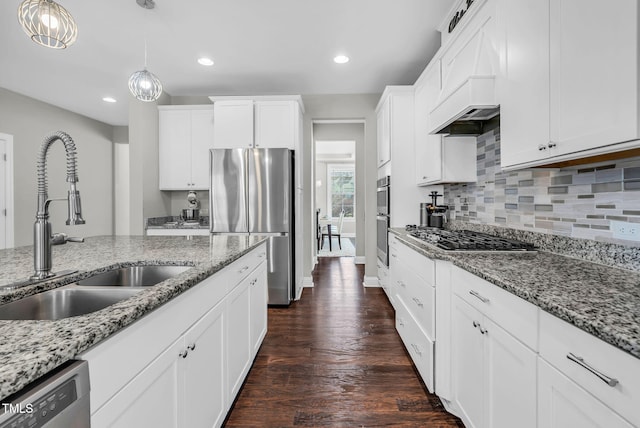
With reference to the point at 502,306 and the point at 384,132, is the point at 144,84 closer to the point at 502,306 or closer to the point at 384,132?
the point at 384,132

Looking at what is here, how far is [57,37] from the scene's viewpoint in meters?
1.70

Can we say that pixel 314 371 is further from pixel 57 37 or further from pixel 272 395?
pixel 57 37

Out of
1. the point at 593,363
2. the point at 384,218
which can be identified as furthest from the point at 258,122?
the point at 593,363

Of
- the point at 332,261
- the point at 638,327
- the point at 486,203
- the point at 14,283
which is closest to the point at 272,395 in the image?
the point at 14,283

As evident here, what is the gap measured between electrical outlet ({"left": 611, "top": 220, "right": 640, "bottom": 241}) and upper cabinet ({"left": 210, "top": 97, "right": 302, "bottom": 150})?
3.02 meters

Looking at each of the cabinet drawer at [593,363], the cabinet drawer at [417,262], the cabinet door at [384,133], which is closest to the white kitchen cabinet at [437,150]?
the cabinet door at [384,133]

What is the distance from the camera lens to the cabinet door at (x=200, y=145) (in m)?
4.09

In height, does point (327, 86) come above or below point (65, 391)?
above

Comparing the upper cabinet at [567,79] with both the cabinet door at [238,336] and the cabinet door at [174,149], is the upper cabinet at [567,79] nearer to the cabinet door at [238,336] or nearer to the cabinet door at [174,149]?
the cabinet door at [238,336]

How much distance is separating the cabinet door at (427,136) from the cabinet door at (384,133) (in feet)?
1.05

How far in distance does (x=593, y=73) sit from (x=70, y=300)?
1983mm

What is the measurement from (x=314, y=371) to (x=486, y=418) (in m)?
1.15

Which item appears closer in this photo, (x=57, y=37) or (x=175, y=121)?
(x=57, y=37)

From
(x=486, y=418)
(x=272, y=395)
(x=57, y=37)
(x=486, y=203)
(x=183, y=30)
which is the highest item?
(x=183, y=30)
